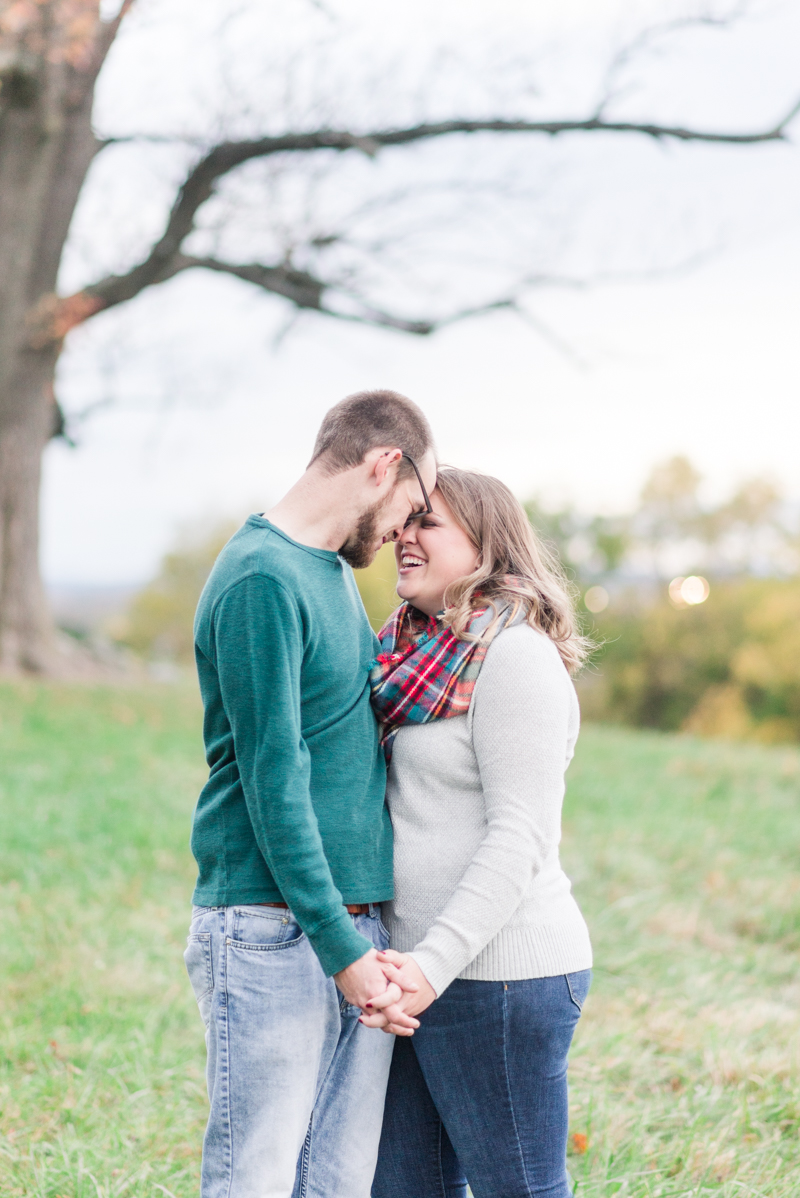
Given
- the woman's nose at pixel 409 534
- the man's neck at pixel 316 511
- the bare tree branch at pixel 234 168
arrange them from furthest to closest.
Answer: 1. the bare tree branch at pixel 234 168
2. the woman's nose at pixel 409 534
3. the man's neck at pixel 316 511

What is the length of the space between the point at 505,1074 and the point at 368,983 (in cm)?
35

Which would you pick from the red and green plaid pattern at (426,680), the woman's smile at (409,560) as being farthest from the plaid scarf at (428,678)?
the woman's smile at (409,560)

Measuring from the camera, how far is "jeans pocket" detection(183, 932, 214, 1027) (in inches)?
79.6

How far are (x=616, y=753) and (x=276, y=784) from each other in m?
9.10

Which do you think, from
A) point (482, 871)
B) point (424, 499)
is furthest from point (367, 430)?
point (482, 871)

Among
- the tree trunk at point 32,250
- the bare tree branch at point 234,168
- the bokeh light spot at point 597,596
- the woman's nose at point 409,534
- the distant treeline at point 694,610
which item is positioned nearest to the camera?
the woman's nose at point 409,534

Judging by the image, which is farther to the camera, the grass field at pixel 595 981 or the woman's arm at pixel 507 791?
the grass field at pixel 595 981

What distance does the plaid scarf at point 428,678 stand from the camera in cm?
211

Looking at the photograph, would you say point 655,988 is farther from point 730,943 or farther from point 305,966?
point 305,966

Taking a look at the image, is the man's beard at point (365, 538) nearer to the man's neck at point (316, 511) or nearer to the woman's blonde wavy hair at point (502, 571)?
the man's neck at point (316, 511)

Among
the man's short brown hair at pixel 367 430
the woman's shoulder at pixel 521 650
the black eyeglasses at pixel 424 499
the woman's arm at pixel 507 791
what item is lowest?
the woman's arm at pixel 507 791

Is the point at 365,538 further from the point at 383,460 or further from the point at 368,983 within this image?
the point at 368,983

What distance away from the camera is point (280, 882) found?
75.6 inches

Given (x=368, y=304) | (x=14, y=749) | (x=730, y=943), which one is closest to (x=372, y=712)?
(x=730, y=943)
